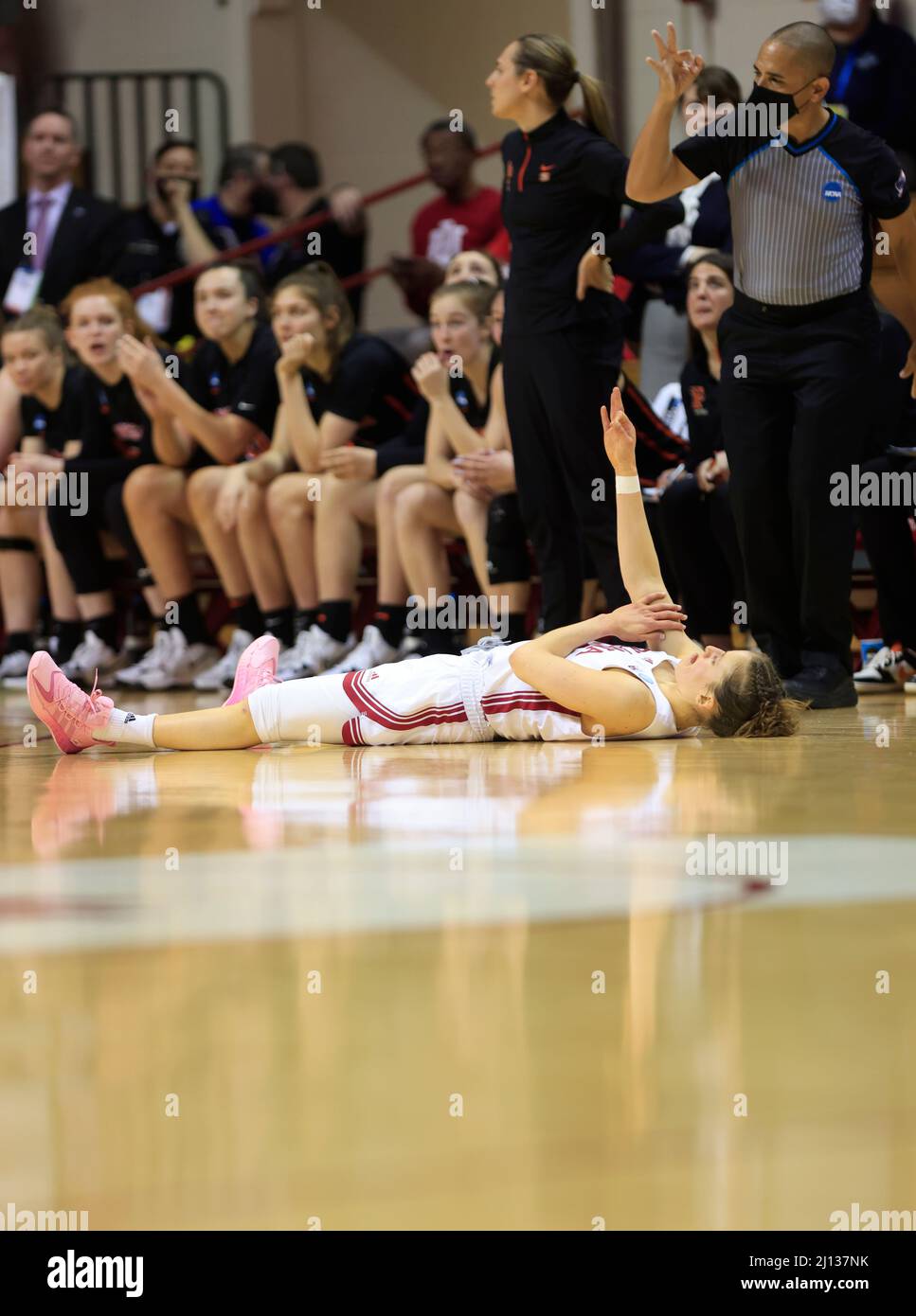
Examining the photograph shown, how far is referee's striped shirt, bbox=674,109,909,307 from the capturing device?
4.04 metres

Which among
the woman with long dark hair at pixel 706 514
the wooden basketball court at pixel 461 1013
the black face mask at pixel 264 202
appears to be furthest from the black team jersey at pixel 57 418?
the wooden basketball court at pixel 461 1013

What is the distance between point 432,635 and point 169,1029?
3.84 meters

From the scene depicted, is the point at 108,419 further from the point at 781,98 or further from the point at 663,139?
the point at 781,98

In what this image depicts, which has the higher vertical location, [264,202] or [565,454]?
[264,202]

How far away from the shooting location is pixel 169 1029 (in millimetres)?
1542

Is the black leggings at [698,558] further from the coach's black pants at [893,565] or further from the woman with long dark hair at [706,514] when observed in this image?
the coach's black pants at [893,565]

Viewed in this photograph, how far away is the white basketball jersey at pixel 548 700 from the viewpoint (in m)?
3.50

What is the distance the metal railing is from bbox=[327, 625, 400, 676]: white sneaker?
4.49 metres

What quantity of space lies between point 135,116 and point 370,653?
488 centimetres

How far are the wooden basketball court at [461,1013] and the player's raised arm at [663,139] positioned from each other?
190 centimetres

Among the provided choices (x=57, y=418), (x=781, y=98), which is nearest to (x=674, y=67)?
(x=781, y=98)

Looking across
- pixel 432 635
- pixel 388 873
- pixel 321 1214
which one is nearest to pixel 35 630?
pixel 432 635

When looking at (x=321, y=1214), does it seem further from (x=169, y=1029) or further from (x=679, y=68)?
(x=679, y=68)

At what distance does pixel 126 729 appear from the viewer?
3.66 meters
